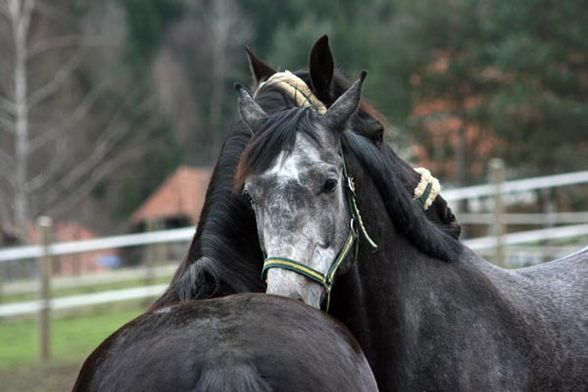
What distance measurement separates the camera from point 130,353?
208cm

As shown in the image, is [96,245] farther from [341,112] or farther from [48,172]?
[48,172]

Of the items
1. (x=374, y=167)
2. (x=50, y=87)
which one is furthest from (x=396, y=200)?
(x=50, y=87)

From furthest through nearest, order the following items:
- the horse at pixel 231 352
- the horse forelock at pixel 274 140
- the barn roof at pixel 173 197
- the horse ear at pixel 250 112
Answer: the barn roof at pixel 173 197 < the horse ear at pixel 250 112 < the horse forelock at pixel 274 140 < the horse at pixel 231 352

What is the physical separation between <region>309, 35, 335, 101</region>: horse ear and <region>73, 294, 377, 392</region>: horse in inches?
46.6

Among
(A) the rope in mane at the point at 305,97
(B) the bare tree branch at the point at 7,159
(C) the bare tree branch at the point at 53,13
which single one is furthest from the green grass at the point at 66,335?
(C) the bare tree branch at the point at 53,13

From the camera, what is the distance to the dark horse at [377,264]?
2770 millimetres

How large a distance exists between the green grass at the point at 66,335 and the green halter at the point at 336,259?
18.6 feet

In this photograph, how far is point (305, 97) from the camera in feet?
10.5

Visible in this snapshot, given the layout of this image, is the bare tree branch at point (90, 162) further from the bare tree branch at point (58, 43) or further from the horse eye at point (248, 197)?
the horse eye at point (248, 197)

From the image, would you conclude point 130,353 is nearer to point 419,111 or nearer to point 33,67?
point 33,67

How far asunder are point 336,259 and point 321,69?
0.74 meters

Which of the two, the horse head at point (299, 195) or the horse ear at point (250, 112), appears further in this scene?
the horse ear at point (250, 112)

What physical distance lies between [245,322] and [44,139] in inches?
764

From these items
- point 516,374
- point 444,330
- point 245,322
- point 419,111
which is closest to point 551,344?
point 516,374
